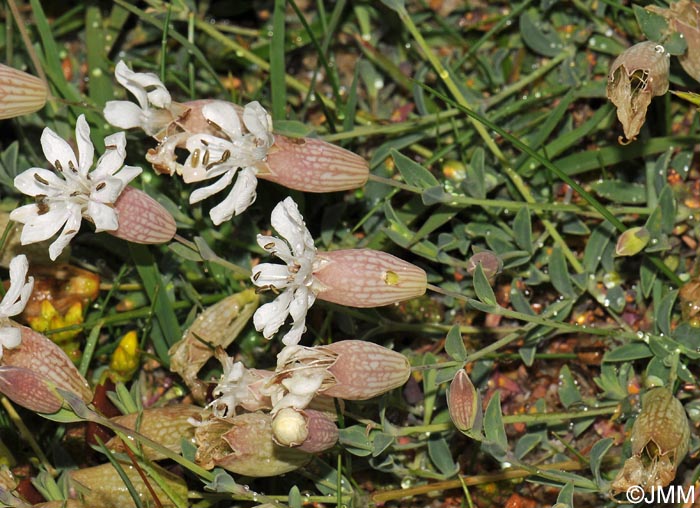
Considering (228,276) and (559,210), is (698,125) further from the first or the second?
(228,276)

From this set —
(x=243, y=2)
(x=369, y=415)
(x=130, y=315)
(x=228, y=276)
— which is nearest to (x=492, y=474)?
(x=369, y=415)

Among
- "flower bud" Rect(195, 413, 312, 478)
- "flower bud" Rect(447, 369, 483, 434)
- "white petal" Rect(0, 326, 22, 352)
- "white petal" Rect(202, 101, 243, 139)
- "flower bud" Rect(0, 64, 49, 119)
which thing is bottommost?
"flower bud" Rect(195, 413, 312, 478)

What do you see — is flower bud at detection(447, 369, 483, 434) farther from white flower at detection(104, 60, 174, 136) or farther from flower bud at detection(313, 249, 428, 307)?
white flower at detection(104, 60, 174, 136)

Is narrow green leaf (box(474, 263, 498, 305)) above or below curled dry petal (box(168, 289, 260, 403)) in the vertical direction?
above

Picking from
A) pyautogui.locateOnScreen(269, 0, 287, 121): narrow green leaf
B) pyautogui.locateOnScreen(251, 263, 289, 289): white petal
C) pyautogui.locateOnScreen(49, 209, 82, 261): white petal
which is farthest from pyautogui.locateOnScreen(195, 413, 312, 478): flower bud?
pyautogui.locateOnScreen(269, 0, 287, 121): narrow green leaf

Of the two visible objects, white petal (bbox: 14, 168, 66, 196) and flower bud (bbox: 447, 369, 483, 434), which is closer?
flower bud (bbox: 447, 369, 483, 434)

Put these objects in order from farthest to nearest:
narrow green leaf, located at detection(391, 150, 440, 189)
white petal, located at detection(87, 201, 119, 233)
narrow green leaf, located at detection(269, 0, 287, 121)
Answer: narrow green leaf, located at detection(269, 0, 287, 121)
narrow green leaf, located at detection(391, 150, 440, 189)
white petal, located at detection(87, 201, 119, 233)
